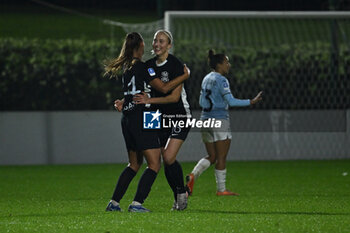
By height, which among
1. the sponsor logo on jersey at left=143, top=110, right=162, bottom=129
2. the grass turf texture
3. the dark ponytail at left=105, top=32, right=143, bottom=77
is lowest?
the grass turf texture

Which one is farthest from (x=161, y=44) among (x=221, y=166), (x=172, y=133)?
(x=221, y=166)

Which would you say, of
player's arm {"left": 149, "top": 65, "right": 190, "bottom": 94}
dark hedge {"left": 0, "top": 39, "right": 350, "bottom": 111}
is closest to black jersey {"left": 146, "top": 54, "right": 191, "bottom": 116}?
player's arm {"left": 149, "top": 65, "right": 190, "bottom": 94}

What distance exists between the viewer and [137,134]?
8.79 m

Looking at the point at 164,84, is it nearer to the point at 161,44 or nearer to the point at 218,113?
the point at 161,44

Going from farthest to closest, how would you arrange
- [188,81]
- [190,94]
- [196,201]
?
[188,81] → [190,94] → [196,201]

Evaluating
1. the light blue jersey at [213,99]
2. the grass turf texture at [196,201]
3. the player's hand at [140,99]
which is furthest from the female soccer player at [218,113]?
the player's hand at [140,99]

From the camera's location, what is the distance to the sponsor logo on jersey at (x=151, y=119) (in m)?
8.88

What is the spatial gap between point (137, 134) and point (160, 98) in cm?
43

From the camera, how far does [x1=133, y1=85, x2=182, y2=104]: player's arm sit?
877cm

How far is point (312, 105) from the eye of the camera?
17.5 metres

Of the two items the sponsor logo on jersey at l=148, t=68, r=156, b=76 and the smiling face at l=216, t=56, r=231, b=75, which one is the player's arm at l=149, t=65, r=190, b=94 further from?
the smiling face at l=216, t=56, r=231, b=75

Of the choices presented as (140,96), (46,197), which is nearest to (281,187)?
(46,197)

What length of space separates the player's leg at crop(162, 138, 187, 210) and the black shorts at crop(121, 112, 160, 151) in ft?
0.88

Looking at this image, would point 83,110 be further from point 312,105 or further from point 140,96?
point 140,96
